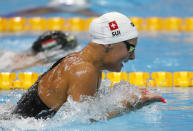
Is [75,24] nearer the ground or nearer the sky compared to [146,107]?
nearer the ground

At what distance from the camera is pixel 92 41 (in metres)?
2.65

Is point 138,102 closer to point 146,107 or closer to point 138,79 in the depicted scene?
point 146,107

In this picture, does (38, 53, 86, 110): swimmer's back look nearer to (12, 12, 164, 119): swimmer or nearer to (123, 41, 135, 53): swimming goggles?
(12, 12, 164, 119): swimmer

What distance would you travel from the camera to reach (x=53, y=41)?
5852 mm

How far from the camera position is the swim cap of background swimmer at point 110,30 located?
260cm

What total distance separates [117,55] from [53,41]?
11.0 feet

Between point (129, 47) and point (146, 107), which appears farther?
point (146, 107)

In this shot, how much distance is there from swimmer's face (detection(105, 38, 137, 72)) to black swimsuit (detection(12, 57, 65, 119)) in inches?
15.6

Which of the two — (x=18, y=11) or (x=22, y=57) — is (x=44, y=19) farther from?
(x=22, y=57)

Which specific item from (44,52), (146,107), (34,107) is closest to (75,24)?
(44,52)

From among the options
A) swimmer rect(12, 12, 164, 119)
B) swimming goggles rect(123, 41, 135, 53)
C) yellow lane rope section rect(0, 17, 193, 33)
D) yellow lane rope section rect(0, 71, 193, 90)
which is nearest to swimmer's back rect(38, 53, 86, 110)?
swimmer rect(12, 12, 164, 119)

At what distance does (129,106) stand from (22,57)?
3.47 meters

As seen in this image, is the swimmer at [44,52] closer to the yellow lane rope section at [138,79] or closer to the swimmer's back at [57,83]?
the yellow lane rope section at [138,79]

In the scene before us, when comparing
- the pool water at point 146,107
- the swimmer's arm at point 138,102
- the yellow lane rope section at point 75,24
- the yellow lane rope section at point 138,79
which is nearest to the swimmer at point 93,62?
the pool water at point 146,107
